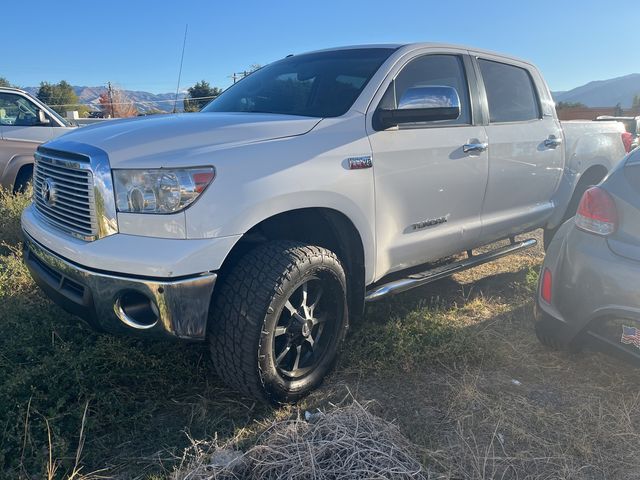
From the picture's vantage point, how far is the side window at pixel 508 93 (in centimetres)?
394

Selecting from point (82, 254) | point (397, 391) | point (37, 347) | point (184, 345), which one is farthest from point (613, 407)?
point (37, 347)

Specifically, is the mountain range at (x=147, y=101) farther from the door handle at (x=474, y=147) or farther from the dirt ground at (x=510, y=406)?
the dirt ground at (x=510, y=406)

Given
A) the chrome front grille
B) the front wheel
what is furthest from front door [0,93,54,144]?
the front wheel

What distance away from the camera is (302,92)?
336 centimetres

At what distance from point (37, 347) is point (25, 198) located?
3250 millimetres

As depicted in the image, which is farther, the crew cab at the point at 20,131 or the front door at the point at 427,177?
the crew cab at the point at 20,131

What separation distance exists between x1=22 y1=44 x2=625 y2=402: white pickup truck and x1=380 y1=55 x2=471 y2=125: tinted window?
13mm

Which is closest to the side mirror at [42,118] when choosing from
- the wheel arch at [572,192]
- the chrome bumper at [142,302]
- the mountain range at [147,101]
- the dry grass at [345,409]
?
the mountain range at [147,101]

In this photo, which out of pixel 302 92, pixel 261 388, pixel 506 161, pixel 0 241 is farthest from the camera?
pixel 0 241

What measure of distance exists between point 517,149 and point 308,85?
1.77m

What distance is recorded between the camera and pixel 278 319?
8.23ft

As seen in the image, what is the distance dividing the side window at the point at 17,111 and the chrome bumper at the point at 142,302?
5144 millimetres

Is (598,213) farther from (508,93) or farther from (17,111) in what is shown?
(17,111)

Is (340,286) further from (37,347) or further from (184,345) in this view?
(37,347)
